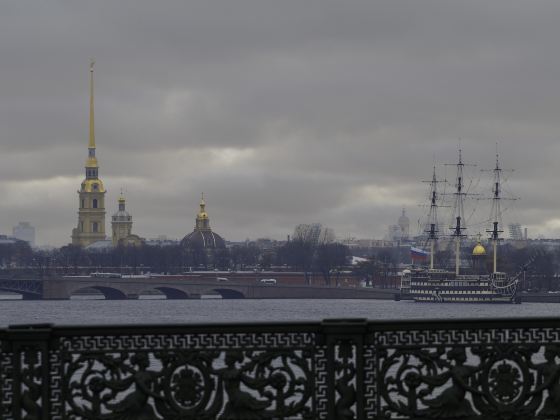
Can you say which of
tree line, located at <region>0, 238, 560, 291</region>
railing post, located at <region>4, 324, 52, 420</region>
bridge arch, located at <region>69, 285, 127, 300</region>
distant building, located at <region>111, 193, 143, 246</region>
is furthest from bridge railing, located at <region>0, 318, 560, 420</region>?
distant building, located at <region>111, 193, 143, 246</region>

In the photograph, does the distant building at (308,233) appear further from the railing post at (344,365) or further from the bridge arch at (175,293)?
the railing post at (344,365)

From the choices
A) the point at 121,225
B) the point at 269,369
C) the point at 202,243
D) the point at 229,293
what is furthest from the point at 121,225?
the point at 269,369

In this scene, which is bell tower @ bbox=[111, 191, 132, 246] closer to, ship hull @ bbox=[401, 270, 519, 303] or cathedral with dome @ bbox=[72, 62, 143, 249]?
cathedral with dome @ bbox=[72, 62, 143, 249]

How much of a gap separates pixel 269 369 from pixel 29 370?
114 centimetres

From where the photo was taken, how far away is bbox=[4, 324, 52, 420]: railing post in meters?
6.88

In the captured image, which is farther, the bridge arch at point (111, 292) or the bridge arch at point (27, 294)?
the bridge arch at point (111, 292)

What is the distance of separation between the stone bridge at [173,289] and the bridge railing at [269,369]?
81.7 m

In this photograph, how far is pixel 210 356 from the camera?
7.02 meters

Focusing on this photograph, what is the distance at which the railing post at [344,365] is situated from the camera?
22.9 ft

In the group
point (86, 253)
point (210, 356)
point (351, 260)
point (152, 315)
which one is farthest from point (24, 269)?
point (210, 356)

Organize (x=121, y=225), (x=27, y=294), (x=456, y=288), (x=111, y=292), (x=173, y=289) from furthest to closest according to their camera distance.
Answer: (x=121, y=225) < (x=456, y=288) < (x=111, y=292) < (x=173, y=289) < (x=27, y=294)

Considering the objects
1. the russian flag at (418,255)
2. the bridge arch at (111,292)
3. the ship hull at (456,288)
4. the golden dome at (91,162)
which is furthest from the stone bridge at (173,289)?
the golden dome at (91,162)

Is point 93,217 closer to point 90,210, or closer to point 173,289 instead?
point 90,210

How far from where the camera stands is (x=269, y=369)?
7.05m
